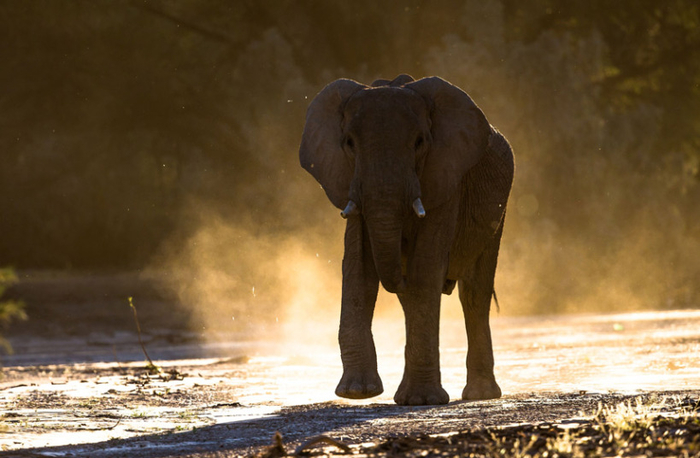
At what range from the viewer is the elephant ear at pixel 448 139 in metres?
10.5

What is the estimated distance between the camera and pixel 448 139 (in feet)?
35.2

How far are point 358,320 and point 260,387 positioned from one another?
3604 millimetres

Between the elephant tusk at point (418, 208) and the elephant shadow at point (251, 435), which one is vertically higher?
the elephant tusk at point (418, 208)

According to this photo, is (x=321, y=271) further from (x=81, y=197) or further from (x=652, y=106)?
(x=652, y=106)

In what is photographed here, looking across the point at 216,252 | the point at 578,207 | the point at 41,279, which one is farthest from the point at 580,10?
the point at 41,279

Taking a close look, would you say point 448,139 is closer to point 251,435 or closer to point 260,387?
point 251,435

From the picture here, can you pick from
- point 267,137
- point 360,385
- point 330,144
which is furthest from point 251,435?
point 267,137

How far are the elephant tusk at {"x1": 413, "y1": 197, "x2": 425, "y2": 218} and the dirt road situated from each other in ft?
4.59

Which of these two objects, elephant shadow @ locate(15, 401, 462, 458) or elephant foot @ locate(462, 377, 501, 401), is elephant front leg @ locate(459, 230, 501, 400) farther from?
elephant shadow @ locate(15, 401, 462, 458)

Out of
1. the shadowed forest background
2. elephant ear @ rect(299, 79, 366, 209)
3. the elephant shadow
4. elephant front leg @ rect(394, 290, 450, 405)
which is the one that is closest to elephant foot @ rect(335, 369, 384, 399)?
the elephant shadow

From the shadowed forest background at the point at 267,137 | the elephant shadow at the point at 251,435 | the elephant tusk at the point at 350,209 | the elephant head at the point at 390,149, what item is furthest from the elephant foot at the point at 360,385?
the shadowed forest background at the point at 267,137

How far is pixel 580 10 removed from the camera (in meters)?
33.3

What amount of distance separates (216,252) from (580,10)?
11181mm

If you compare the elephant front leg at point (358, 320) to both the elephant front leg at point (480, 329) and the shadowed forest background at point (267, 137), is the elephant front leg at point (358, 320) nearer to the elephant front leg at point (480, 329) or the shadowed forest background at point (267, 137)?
the elephant front leg at point (480, 329)
